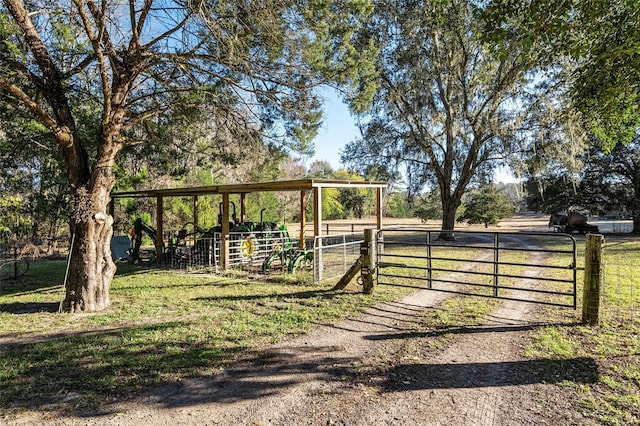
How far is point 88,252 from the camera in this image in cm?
612

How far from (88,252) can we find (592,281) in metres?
7.20


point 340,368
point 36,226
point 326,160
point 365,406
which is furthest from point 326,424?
point 326,160

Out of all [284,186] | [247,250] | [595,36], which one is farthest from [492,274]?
[247,250]

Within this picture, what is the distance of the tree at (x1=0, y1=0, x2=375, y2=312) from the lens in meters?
5.71

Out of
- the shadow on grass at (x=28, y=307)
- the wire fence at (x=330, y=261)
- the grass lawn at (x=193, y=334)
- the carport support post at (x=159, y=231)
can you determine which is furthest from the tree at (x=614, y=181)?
the shadow on grass at (x=28, y=307)

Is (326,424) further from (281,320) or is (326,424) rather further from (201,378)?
(281,320)

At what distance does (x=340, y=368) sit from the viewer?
3838 mm

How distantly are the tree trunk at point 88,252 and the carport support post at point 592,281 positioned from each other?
704 centimetres

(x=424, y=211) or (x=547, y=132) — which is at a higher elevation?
(x=547, y=132)

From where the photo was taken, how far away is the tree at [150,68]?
18.7 feet

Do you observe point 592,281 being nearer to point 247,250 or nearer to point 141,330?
point 141,330

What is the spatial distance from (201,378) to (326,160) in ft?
151

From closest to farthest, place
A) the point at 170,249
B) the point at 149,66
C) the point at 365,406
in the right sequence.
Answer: the point at 365,406, the point at 149,66, the point at 170,249

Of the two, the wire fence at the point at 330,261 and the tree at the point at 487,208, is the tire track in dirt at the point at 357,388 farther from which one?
the tree at the point at 487,208
